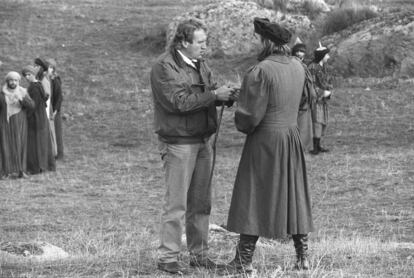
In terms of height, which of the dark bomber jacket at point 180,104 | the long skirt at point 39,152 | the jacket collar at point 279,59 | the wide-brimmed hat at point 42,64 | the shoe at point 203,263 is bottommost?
the long skirt at point 39,152

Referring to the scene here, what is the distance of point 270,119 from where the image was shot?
636cm

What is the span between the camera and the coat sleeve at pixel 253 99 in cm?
625

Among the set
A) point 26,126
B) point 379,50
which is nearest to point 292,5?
point 379,50

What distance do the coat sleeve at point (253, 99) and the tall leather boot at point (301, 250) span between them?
831mm

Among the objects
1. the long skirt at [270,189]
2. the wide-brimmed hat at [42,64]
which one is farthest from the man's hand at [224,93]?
the wide-brimmed hat at [42,64]

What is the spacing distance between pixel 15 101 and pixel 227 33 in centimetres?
890

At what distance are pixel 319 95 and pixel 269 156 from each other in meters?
9.06

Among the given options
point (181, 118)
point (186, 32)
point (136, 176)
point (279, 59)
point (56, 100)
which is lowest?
point (136, 176)

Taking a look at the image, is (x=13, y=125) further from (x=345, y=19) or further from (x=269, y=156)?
(x=345, y=19)

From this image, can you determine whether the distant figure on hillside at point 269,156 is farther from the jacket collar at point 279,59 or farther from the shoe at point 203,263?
the shoe at point 203,263

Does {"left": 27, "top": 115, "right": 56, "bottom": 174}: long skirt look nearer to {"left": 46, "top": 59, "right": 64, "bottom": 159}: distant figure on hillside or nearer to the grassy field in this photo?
the grassy field

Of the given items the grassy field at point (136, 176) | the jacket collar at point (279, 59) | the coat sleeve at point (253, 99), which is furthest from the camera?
the grassy field at point (136, 176)

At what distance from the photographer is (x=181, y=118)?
21.4 ft

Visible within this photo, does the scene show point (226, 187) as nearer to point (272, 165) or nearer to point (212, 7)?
point (272, 165)
